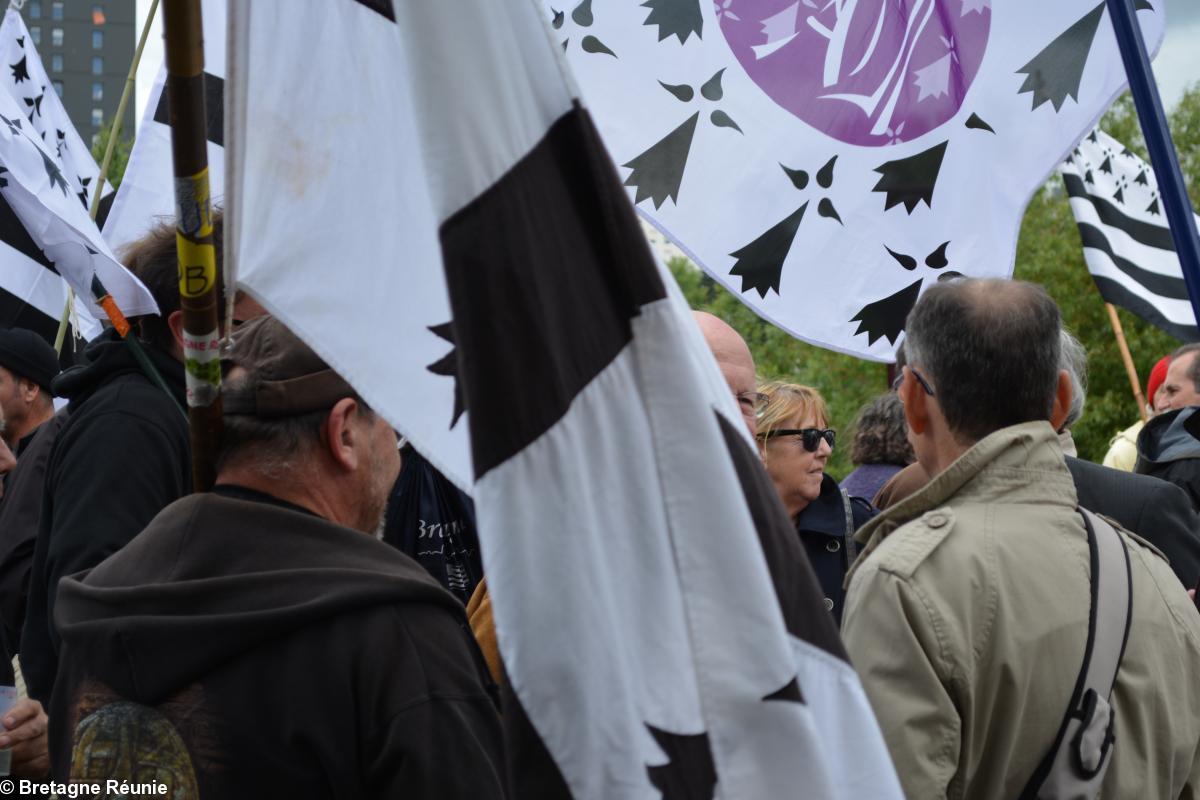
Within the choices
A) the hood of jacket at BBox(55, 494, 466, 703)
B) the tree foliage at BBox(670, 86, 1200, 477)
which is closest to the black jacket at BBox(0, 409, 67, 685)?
the hood of jacket at BBox(55, 494, 466, 703)

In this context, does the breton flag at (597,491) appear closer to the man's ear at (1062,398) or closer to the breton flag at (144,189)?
the man's ear at (1062,398)

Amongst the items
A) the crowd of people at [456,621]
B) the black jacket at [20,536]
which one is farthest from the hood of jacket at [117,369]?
the black jacket at [20,536]

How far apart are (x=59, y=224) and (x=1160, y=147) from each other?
2.95 meters

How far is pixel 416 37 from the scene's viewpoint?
1.44 metres

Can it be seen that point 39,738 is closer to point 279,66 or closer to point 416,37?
point 279,66

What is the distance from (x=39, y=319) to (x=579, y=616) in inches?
214

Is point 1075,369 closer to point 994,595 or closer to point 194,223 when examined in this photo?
point 994,595

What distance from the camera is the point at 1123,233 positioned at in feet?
28.6

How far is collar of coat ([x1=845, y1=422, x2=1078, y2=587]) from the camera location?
246cm

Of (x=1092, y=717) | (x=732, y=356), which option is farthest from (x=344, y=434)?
(x=732, y=356)

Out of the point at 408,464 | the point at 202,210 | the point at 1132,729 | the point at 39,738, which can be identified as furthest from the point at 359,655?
the point at 408,464

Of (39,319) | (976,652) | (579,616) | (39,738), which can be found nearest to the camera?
(579,616)

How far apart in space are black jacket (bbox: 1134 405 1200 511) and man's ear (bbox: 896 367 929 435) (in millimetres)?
2675

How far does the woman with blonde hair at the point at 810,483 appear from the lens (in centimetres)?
422
